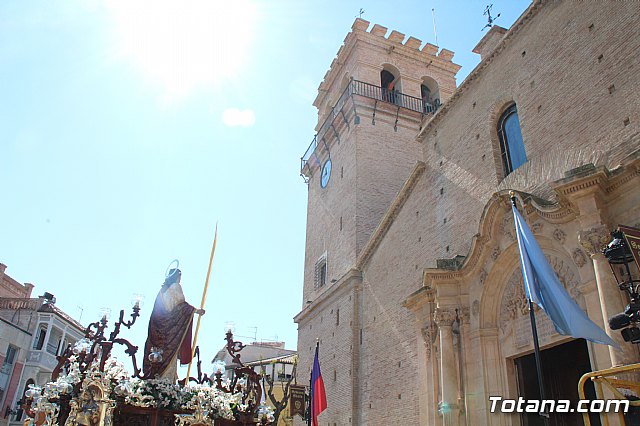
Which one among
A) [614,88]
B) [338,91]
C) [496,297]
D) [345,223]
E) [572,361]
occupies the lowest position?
[572,361]

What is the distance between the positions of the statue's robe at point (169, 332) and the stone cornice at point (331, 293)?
935 centimetres

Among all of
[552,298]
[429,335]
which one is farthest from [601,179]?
[429,335]

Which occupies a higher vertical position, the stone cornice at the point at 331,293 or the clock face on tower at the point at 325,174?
the clock face on tower at the point at 325,174

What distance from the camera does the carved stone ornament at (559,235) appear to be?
32.2 ft

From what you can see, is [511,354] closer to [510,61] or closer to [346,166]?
[510,61]

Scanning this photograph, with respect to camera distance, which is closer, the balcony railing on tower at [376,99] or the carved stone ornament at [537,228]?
the carved stone ornament at [537,228]

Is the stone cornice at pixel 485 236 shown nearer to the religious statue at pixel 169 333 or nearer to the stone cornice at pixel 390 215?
the stone cornice at pixel 390 215

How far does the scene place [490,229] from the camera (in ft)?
37.8

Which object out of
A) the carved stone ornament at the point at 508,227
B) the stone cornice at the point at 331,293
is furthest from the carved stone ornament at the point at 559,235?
the stone cornice at the point at 331,293

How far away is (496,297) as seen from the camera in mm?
11570

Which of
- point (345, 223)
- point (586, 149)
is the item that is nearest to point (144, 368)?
point (586, 149)

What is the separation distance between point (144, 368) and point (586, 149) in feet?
29.4

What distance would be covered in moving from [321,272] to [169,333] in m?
13.4

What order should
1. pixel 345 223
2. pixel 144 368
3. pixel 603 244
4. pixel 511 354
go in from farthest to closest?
pixel 345 223 → pixel 511 354 → pixel 144 368 → pixel 603 244
